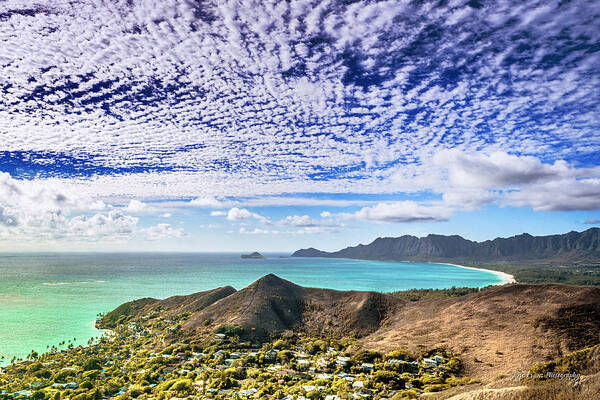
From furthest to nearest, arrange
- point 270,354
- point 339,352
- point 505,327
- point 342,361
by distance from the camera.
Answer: point 339,352, point 270,354, point 505,327, point 342,361

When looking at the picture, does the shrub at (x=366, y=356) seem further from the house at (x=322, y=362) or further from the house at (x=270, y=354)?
the house at (x=270, y=354)

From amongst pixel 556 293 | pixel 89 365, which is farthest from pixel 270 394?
pixel 556 293

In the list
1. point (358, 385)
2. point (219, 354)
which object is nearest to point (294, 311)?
point (219, 354)

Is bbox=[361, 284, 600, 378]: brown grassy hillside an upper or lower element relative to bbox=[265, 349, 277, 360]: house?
upper

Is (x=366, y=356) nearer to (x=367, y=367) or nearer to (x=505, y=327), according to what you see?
(x=367, y=367)

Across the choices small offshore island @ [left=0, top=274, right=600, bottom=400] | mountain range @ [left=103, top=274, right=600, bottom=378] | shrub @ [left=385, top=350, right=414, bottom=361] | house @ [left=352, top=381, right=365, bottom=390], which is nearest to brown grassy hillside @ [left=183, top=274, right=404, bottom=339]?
mountain range @ [left=103, top=274, right=600, bottom=378]

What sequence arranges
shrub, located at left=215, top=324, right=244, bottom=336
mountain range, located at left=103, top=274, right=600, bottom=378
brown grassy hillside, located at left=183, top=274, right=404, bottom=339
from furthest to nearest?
brown grassy hillside, located at left=183, top=274, right=404, bottom=339
shrub, located at left=215, top=324, right=244, bottom=336
mountain range, located at left=103, top=274, right=600, bottom=378

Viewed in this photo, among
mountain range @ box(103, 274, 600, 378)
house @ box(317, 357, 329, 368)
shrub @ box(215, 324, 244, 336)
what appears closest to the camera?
mountain range @ box(103, 274, 600, 378)

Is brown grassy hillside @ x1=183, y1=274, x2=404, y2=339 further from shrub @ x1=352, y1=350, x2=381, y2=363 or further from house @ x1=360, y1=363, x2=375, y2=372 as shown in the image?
house @ x1=360, y1=363, x2=375, y2=372

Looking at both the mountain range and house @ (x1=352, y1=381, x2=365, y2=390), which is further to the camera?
the mountain range

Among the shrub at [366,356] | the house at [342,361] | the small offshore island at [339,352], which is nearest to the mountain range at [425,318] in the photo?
the small offshore island at [339,352]
